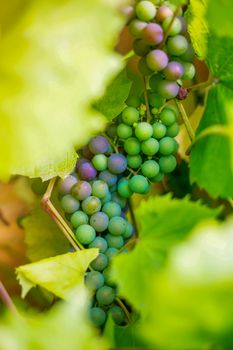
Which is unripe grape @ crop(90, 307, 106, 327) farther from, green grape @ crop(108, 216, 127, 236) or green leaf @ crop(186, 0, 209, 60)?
green leaf @ crop(186, 0, 209, 60)

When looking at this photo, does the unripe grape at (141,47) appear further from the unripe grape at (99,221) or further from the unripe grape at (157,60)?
the unripe grape at (99,221)

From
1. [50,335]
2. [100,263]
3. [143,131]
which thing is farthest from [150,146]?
[50,335]

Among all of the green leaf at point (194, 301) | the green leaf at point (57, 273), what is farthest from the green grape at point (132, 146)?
the green leaf at point (194, 301)

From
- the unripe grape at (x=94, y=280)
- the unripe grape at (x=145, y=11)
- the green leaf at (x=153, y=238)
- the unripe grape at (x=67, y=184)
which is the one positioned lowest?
the unripe grape at (x=94, y=280)

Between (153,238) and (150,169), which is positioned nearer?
(153,238)

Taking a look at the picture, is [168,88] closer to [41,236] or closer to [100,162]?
[100,162]

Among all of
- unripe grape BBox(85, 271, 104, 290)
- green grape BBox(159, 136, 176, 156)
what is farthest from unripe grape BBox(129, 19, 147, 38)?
unripe grape BBox(85, 271, 104, 290)
